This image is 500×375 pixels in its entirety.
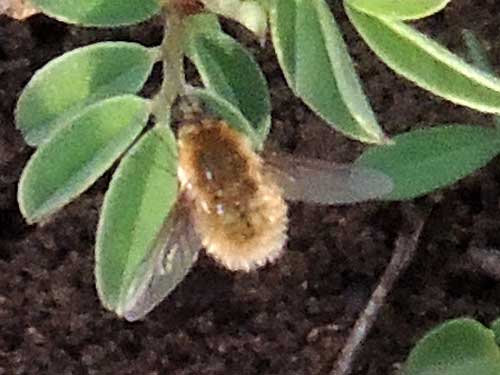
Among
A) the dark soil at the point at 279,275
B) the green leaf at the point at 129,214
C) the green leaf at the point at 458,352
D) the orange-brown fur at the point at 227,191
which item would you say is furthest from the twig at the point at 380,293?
the green leaf at the point at 129,214

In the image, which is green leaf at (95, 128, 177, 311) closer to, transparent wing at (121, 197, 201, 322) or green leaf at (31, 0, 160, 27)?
transparent wing at (121, 197, 201, 322)

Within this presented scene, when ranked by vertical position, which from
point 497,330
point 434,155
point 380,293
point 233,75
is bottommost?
point 380,293

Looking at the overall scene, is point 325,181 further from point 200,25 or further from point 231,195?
point 200,25

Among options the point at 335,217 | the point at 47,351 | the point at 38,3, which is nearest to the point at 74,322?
the point at 47,351

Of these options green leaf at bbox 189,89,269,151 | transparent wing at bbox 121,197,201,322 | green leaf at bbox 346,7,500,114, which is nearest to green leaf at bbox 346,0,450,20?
green leaf at bbox 346,7,500,114

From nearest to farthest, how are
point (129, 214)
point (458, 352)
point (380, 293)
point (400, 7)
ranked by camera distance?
point (400, 7) < point (129, 214) < point (458, 352) < point (380, 293)

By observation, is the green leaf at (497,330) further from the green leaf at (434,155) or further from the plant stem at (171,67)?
the plant stem at (171,67)

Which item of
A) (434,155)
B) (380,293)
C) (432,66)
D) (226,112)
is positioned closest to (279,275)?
(380,293)
